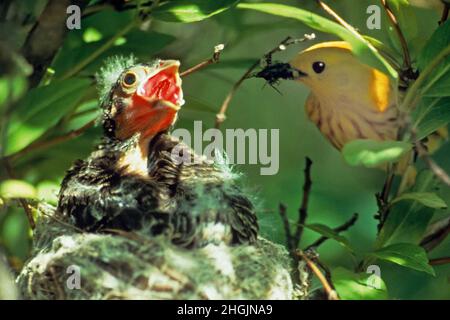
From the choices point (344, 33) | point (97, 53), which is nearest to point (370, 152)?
point (344, 33)

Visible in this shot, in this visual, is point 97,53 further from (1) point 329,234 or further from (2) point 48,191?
(1) point 329,234

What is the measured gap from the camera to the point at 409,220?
2.03 metres

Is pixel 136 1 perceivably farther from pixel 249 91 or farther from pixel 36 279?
pixel 249 91

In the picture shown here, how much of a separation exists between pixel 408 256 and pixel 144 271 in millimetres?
520

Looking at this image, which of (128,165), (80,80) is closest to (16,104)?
(80,80)

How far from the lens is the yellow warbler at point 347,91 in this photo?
2.24m

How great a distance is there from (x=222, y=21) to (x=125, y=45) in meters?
0.35

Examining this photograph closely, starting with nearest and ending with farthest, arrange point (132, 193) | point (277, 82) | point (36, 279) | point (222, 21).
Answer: point (36, 279)
point (132, 193)
point (277, 82)
point (222, 21)

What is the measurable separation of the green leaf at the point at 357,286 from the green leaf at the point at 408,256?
0.16 feet

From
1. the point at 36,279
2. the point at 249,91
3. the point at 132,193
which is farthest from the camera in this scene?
the point at 249,91

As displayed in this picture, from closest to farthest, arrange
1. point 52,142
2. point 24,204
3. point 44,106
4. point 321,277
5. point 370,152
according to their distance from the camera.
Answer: point 370,152, point 321,277, point 24,204, point 44,106, point 52,142

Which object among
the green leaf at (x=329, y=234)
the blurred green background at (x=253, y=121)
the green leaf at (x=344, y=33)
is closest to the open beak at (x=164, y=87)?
the blurred green background at (x=253, y=121)

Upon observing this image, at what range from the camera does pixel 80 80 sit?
203 centimetres
